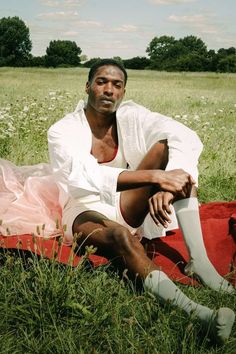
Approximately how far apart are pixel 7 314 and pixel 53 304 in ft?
0.80

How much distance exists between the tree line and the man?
54.2 metres

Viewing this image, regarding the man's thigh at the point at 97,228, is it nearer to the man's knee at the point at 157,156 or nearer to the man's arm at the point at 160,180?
the man's arm at the point at 160,180

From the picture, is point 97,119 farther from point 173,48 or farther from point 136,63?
point 173,48

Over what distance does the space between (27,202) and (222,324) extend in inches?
87.8

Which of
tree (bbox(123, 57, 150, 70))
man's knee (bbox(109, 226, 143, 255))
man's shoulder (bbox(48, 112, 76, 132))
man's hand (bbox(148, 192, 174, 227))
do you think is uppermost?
man's shoulder (bbox(48, 112, 76, 132))

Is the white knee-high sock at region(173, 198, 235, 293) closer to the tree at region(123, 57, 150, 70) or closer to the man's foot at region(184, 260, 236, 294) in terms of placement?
the man's foot at region(184, 260, 236, 294)

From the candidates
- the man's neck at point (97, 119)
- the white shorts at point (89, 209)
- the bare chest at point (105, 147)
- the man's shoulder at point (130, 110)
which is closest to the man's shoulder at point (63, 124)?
the man's neck at point (97, 119)

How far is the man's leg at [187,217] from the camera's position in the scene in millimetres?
3266

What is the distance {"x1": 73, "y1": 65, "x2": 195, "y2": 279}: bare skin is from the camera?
3.03 meters

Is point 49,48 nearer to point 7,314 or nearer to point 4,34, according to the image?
point 4,34

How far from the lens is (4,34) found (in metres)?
88.1

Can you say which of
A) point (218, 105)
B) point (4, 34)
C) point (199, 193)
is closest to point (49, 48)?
point (4, 34)

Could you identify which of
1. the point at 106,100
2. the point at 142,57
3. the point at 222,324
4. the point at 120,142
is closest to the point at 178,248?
the point at 120,142

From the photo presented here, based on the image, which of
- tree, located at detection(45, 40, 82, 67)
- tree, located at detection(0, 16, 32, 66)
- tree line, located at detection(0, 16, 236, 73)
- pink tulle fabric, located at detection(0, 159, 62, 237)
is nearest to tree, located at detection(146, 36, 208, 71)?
tree line, located at detection(0, 16, 236, 73)
